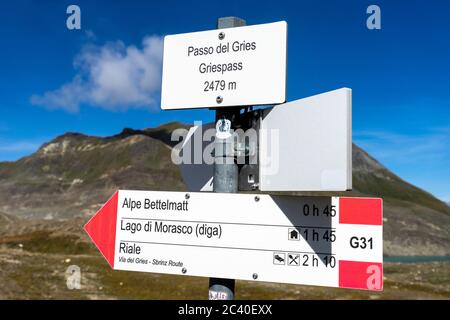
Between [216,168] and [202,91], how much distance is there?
80 cm

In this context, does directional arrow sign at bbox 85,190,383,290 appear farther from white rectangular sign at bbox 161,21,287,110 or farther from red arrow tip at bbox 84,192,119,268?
white rectangular sign at bbox 161,21,287,110

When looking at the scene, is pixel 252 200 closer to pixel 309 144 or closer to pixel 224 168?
pixel 224 168

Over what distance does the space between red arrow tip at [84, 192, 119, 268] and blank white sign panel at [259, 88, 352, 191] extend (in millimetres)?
1760

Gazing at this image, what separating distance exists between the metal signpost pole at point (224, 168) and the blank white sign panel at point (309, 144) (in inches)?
12.5

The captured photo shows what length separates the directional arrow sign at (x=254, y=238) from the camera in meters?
3.73

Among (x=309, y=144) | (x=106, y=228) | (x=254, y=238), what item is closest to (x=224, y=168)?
(x=254, y=238)

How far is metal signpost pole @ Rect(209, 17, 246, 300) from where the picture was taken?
4.07m

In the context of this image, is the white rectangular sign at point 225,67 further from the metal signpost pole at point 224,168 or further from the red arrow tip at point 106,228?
the red arrow tip at point 106,228

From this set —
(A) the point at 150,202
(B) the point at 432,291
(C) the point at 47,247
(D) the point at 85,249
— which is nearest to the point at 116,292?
(B) the point at 432,291

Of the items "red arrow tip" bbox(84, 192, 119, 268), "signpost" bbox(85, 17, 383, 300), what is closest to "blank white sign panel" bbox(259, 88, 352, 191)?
"signpost" bbox(85, 17, 383, 300)

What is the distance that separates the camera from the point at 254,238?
4.02 meters

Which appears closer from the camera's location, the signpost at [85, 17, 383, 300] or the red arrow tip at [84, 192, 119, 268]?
the signpost at [85, 17, 383, 300]

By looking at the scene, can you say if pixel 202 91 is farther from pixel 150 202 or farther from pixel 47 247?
pixel 47 247

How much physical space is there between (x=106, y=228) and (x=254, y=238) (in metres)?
1.71
